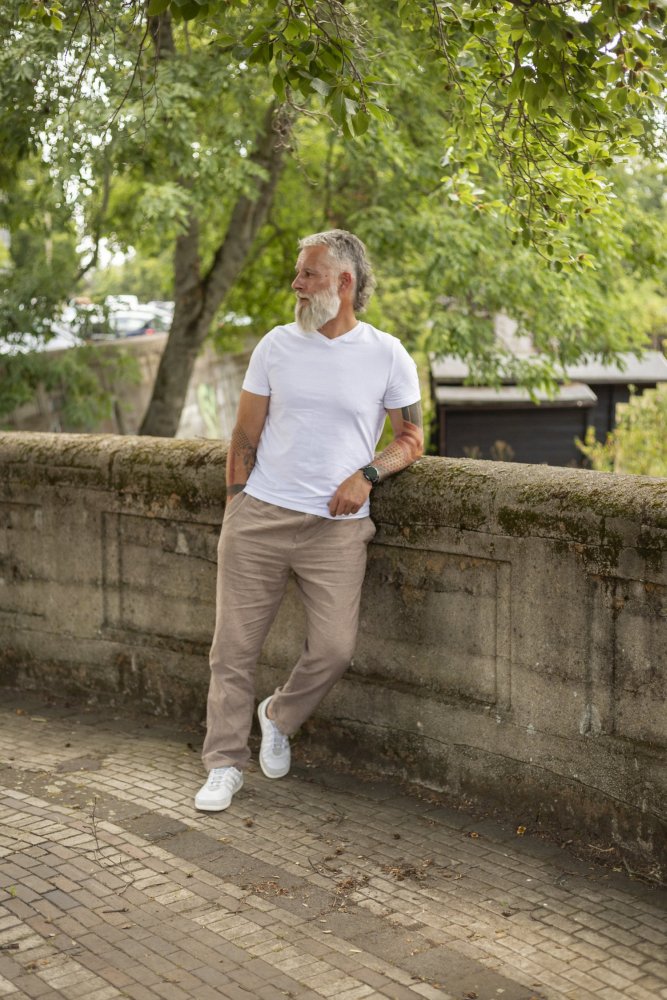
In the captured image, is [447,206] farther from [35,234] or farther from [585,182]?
[585,182]

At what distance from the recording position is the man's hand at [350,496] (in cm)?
461

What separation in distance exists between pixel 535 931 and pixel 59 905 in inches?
57.8

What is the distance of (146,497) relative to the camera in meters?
5.73

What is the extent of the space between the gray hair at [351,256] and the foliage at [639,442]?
8.52 meters

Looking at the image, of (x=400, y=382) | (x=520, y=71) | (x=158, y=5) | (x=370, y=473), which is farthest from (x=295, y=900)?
(x=158, y=5)

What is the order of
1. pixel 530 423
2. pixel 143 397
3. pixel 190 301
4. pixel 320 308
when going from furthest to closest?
pixel 530 423 → pixel 143 397 → pixel 190 301 → pixel 320 308

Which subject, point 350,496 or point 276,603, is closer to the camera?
point 350,496

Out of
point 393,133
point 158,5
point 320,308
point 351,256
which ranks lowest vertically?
point 320,308

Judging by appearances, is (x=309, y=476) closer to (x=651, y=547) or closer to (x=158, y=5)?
(x=651, y=547)

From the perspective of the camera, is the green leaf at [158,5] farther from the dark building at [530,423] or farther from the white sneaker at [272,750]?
the dark building at [530,423]

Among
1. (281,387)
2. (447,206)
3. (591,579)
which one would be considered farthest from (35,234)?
(591,579)

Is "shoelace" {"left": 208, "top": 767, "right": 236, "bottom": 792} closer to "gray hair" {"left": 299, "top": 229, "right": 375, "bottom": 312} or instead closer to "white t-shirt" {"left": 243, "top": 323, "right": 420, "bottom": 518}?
"white t-shirt" {"left": 243, "top": 323, "right": 420, "bottom": 518}

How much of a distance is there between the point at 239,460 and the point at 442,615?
38.2 inches

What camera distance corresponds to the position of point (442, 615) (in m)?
4.72
